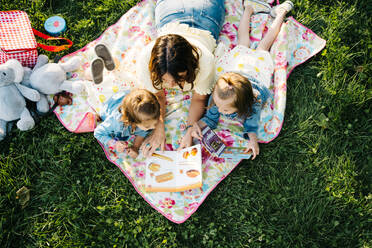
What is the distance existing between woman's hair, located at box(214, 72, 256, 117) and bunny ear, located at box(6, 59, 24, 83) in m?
1.95

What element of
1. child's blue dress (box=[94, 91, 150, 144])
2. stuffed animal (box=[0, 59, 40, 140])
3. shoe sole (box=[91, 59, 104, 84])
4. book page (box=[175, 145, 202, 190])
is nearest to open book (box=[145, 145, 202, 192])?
book page (box=[175, 145, 202, 190])

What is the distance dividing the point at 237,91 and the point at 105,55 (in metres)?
1.55

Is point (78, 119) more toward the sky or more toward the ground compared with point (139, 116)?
more toward the ground

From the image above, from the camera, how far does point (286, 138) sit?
3.23 meters

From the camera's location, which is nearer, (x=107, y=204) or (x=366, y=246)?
(x=366, y=246)

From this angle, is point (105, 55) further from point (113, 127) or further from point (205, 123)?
point (205, 123)

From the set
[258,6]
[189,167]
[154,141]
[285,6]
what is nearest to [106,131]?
[154,141]

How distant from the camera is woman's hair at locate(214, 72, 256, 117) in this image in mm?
2652

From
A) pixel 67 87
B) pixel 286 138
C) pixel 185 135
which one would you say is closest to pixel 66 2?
pixel 67 87

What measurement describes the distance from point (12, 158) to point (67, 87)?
2.96ft

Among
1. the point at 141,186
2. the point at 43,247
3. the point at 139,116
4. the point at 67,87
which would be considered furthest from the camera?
the point at 67,87

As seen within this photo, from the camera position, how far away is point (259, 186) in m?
3.08

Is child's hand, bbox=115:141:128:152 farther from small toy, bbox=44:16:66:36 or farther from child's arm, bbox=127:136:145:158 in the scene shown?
small toy, bbox=44:16:66:36

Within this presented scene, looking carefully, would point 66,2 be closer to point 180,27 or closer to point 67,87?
point 67,87
